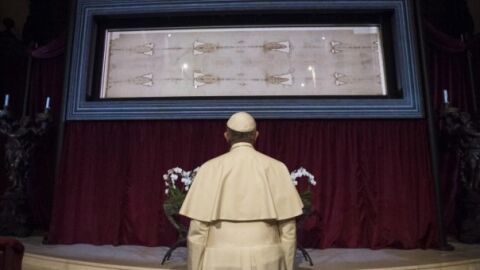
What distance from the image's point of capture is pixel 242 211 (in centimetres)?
174

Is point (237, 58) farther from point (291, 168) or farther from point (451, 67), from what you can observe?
point (451, 67)

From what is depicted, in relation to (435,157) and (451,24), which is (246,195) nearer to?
(435,157)

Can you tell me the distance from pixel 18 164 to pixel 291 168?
3.65 m

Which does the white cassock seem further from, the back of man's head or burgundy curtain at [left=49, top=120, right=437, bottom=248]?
burgundy curtain at [left=49, top=120, right=437, bottom=248]

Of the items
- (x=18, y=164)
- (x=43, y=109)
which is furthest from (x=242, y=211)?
(x=43, y=109)

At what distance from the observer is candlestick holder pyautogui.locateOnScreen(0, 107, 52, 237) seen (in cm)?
473

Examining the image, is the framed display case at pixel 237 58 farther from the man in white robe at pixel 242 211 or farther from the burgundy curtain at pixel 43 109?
the man in white robe at pixel 242 211

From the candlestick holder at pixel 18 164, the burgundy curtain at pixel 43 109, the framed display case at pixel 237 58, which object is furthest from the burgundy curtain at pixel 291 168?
the burgundy curtain at pixel 43 109

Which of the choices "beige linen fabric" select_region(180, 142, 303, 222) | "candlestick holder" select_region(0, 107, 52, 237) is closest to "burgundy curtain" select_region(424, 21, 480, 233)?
"beige linen fabric" select_region(180, 142, 303, 222)

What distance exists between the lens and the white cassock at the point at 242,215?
66.1 inches

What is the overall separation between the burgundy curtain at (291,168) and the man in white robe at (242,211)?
2672 mm

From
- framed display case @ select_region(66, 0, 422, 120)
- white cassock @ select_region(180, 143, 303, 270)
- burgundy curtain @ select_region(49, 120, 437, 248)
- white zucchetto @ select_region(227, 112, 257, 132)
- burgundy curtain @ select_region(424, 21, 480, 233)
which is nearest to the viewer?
white cassock @ select_region(180, 143, 303, 270)

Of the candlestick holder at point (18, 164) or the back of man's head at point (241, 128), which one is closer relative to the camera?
the back of man's head at point (241, 128)

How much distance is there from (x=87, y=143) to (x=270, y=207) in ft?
12.3
